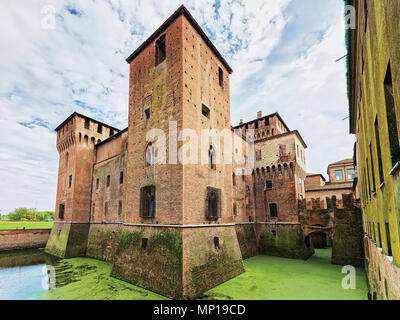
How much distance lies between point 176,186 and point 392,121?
9356mm

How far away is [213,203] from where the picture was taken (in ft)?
44.4

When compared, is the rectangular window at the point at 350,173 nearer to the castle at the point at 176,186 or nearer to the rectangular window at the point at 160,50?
the castle at the point at 176,186

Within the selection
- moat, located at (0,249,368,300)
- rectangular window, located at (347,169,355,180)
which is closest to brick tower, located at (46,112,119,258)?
moat, located at (0,249,368,300)

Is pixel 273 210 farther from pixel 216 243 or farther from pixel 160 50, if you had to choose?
pixel 160 50

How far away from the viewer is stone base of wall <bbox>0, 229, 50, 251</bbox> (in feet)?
76.4

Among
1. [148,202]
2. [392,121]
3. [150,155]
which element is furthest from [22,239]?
[392,121]

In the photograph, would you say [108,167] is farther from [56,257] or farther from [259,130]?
[259,130]

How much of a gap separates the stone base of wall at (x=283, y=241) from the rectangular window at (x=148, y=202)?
13.1 metres

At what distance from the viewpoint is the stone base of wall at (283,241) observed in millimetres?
18797

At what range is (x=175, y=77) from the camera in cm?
1298

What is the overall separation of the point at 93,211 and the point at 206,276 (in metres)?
16.5

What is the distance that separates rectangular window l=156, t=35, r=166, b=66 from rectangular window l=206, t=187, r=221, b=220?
31.1 ft
